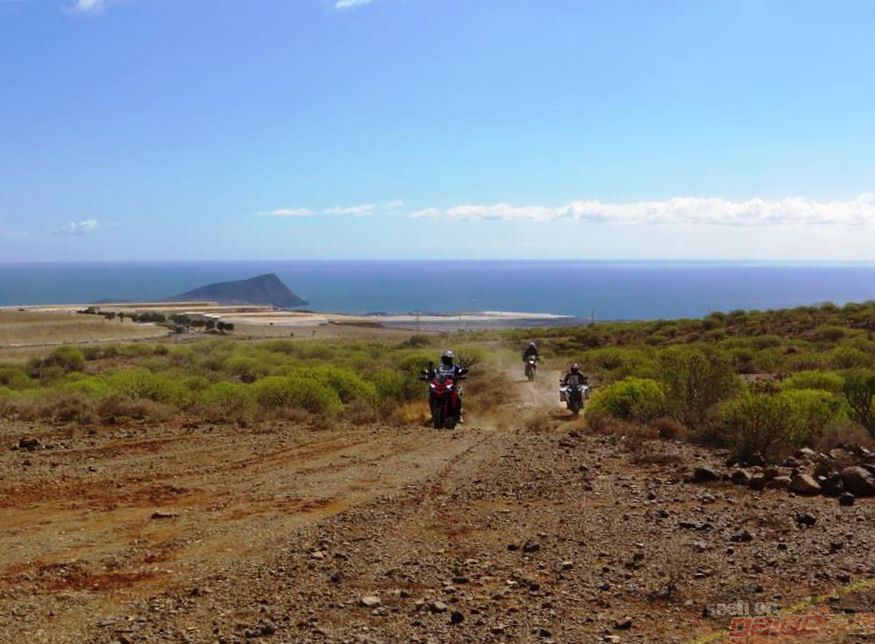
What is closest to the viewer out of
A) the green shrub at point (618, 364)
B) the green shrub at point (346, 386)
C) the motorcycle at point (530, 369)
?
the green shrub at point (346, 386)

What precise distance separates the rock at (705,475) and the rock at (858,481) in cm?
138

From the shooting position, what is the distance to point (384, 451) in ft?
38.1

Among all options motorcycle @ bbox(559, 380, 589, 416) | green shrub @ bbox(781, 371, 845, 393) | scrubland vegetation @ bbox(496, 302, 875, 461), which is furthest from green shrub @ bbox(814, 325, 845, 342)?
motorcycle @ bbox(559, 380, 589, 416)

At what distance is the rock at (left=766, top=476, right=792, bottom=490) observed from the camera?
335 inches

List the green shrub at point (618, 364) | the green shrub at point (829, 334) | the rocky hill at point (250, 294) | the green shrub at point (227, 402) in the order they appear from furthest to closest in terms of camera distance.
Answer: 1. the rocky hill at point (250, 294)
2. the green shrub at point (829, 334)
3. the green shrub at point (618, 364)
4. the green shrub at point (227, 402)

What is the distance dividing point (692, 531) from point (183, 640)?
4.69 meters

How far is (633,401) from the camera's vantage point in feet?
48.6

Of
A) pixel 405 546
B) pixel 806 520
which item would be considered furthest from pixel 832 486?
pixel 405 546

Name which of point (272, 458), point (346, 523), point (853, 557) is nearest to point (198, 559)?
point (346, 523)

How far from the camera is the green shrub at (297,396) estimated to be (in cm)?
1580

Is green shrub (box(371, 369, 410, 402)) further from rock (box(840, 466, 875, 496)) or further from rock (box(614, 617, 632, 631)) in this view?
rock (box(614, 617, 632, 631))

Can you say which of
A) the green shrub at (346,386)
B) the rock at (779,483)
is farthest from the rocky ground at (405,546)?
the green shrub at (346,386)

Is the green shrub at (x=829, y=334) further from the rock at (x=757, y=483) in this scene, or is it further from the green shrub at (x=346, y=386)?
the rock at (x=757, y=483)

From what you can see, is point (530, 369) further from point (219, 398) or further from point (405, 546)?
point (405, 546)
